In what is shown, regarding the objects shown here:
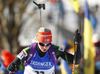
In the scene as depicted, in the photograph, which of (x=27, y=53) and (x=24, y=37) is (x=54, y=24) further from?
(x=27, y=53)

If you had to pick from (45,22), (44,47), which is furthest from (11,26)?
(44,47)

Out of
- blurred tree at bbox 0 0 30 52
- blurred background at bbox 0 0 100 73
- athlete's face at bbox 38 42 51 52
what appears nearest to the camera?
athlete's face at bbox 38 42 51 52

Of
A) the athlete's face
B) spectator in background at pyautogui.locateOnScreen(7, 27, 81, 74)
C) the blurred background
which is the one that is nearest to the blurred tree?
the blurred background

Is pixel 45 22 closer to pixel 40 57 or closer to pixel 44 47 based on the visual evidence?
pixel 40 57

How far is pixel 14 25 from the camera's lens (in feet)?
23.1

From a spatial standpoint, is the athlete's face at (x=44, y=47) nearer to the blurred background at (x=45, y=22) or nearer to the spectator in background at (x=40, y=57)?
the spectator in background at (x=40, y=57)

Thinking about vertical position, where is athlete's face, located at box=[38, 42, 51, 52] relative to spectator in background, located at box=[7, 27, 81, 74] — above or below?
above

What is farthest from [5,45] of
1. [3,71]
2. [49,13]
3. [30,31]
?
[49,13]

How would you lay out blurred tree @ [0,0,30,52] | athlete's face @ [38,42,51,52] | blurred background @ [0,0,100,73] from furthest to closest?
blurred background @ [0,0,100,73]
blurred tree @ [0,0,30,52]
athlete's face @ [38,42,51,52]

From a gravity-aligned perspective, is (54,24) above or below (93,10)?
below

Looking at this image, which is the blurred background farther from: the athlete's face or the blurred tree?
the athlete's face

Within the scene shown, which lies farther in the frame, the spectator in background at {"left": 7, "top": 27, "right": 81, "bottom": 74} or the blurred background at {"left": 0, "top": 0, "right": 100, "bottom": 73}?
the blurred background at {"left": 0, "top": 0, "right": 100, "bottom": 73}

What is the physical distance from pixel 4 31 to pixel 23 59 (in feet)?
12.4

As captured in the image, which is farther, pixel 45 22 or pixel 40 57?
pixel 45 22
